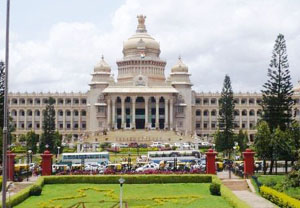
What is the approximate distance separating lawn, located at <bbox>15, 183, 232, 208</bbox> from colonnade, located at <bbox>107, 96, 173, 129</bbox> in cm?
4929

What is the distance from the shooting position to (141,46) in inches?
3472

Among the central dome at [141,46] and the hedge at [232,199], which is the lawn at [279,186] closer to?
the hedge at [232,199]

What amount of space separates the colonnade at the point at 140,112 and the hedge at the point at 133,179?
4781cm

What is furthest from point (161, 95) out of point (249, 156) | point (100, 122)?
point (249, 156)

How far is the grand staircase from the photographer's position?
6856cm

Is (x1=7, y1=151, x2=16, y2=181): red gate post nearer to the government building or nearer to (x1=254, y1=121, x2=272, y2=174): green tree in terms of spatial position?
(x1=254, y1=121, x2=272, y2=174): green tree

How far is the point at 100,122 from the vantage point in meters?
82.7

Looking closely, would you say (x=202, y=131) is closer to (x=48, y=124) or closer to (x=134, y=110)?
(x=134, y=110)

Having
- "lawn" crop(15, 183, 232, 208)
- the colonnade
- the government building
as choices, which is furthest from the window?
"lawn" crop(15, 183, 232, 208)

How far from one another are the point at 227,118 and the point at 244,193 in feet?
106

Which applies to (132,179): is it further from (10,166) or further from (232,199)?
(232,199)

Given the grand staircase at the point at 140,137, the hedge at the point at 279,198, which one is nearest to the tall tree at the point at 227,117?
the grand staircase at the point at 140,137

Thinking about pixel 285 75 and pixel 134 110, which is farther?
pixel 134 110

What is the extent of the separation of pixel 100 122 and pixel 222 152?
29.2 m
